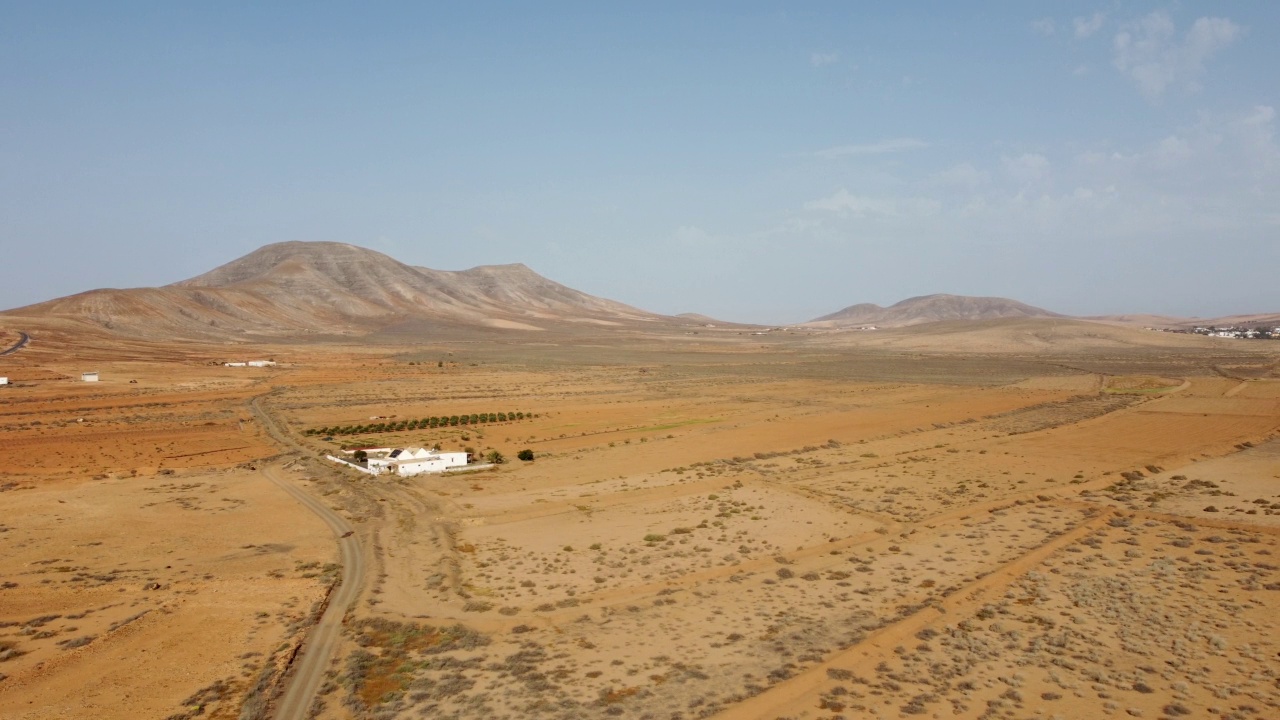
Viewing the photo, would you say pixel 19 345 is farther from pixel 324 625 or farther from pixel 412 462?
pixel 324 625

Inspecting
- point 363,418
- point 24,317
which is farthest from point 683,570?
point 24,317

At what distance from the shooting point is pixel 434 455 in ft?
93.4

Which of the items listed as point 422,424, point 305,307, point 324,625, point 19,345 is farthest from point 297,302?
point 324,625

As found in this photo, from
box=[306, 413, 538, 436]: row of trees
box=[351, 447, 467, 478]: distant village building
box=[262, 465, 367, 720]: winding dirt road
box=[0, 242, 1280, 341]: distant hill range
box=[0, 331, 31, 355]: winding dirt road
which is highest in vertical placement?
box=[0, 242, 1280, 341]: distant hill range

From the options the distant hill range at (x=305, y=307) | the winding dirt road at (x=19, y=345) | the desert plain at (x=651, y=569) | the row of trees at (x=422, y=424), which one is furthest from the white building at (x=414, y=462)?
the distant hill range at (x=305, y=307)

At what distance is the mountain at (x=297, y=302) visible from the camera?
361 ft

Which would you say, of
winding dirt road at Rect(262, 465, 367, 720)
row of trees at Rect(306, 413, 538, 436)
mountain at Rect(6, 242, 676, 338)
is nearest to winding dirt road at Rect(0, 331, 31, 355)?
mountain at Rect(6, 242, 676, 338)

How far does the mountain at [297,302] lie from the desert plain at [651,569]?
80326 millimetres

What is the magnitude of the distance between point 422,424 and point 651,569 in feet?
85.9

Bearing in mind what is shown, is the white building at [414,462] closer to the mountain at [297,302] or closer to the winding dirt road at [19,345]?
the winding dirt road at [19,345]

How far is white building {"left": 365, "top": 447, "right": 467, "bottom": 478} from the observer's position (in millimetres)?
27562

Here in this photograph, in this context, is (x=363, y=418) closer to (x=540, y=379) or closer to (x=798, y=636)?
(x=540, y=379)

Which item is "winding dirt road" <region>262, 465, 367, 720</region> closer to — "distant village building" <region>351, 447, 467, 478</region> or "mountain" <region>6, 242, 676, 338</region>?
"distant village building" <region>351, 447, 467, 478</region>

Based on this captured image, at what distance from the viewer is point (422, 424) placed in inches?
1582
